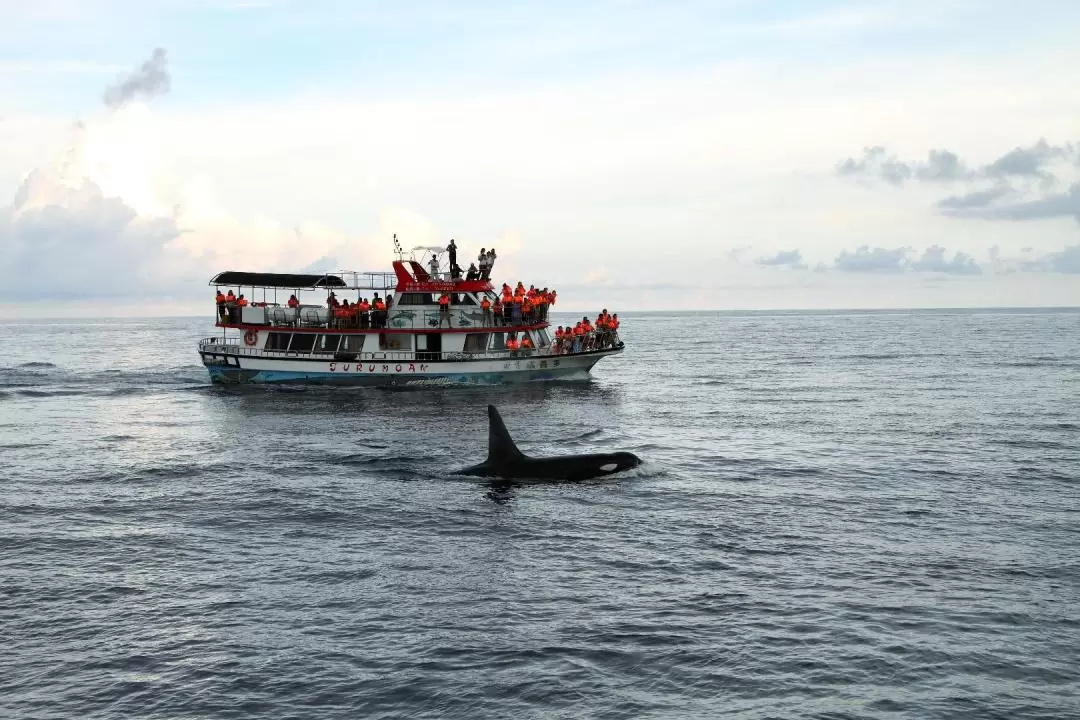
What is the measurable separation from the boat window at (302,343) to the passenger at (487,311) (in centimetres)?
1128

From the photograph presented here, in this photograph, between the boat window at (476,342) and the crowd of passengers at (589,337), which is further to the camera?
the crowd of passengers at (589,337)

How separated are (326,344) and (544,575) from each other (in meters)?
43.9

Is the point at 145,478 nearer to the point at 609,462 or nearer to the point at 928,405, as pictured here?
the point at 609,462

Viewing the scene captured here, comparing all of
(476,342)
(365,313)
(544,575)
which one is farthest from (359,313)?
(544,575)

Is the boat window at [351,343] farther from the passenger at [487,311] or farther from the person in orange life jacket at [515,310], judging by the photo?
the person in orange life jacket at [515,310]

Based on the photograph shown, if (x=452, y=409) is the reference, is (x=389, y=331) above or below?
above

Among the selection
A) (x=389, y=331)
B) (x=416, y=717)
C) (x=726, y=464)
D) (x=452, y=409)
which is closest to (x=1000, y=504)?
(x=726, y=464)

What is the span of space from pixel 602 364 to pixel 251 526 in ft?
225

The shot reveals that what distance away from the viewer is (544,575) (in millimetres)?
20297

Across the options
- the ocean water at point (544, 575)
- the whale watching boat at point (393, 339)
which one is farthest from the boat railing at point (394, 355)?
the ocean water at point (544, 575)

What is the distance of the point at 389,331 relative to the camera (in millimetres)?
60875

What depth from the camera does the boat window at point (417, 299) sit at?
61344 millimetres

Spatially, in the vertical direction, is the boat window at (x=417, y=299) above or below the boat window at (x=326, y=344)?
above

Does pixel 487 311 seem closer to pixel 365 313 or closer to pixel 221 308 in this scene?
pixel 365 313
